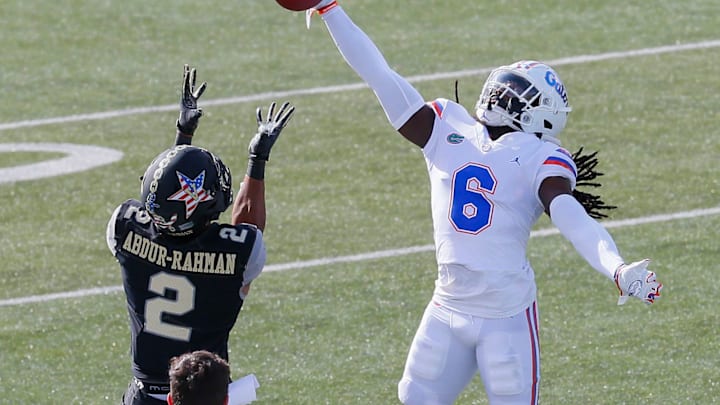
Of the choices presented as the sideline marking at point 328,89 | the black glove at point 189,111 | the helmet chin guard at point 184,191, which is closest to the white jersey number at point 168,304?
the helmet chin guard at point 184,191

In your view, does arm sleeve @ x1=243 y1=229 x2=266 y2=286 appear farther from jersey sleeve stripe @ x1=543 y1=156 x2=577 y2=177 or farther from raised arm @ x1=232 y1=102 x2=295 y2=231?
jersey sleeve stripe @ x1=543 y1=156 x2=577 y2=177

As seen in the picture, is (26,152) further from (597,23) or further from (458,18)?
(597,23)

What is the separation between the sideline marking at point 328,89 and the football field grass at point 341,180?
0.02 metres

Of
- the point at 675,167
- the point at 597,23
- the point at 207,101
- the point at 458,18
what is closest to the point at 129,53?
the point at 207,101

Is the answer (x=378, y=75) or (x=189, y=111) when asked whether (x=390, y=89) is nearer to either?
(x=378, y=75)

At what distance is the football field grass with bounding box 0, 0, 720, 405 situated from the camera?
298 inches

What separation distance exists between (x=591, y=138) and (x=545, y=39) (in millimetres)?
2178

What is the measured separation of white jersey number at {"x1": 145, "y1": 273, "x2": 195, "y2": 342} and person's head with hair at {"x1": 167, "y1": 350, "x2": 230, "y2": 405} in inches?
32.3

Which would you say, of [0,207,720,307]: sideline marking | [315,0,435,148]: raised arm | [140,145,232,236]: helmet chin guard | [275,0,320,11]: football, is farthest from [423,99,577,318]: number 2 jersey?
[0,207,720,307]: sideline marking

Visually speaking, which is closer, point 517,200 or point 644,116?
point 517,200

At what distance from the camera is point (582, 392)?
282 inches

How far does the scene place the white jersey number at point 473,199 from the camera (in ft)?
18.0

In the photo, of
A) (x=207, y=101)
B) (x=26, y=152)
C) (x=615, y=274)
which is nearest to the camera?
(x=615, y=274)

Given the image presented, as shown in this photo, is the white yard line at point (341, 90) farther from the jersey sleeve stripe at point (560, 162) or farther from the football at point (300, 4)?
the jersey sleeve stripe at point (560, 162)
